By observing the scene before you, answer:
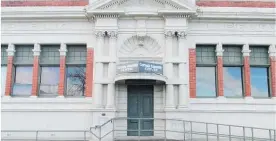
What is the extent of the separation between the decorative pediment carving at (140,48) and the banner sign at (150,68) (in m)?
1.11

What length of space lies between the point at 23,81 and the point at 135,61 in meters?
5.68

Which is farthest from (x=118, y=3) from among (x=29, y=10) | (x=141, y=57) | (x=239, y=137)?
(x=239, y=137)

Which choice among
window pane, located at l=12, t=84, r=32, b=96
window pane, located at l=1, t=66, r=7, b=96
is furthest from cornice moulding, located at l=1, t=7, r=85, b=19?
window pane, located at l=12, t=84, r=32, b=96

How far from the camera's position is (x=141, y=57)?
53.7ft

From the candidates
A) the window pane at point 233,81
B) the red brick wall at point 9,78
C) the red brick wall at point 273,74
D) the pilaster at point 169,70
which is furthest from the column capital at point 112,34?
the red brick wall at point 273,74

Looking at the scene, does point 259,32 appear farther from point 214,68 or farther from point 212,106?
point 212,106

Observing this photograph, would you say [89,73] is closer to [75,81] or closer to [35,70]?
[75,81]

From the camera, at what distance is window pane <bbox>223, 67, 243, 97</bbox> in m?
16.7

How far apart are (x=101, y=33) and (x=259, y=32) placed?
25.7 feet

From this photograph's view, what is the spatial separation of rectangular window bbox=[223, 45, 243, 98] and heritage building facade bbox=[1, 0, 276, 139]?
5 centimetres

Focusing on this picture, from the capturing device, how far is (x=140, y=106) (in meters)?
16.1

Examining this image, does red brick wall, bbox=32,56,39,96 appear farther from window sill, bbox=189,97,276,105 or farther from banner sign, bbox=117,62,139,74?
window sill, bbox=189,97,276,105

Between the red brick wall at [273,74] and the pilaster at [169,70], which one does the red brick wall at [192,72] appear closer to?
the pilaster at [169,70]

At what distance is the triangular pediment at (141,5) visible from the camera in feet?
53.5
